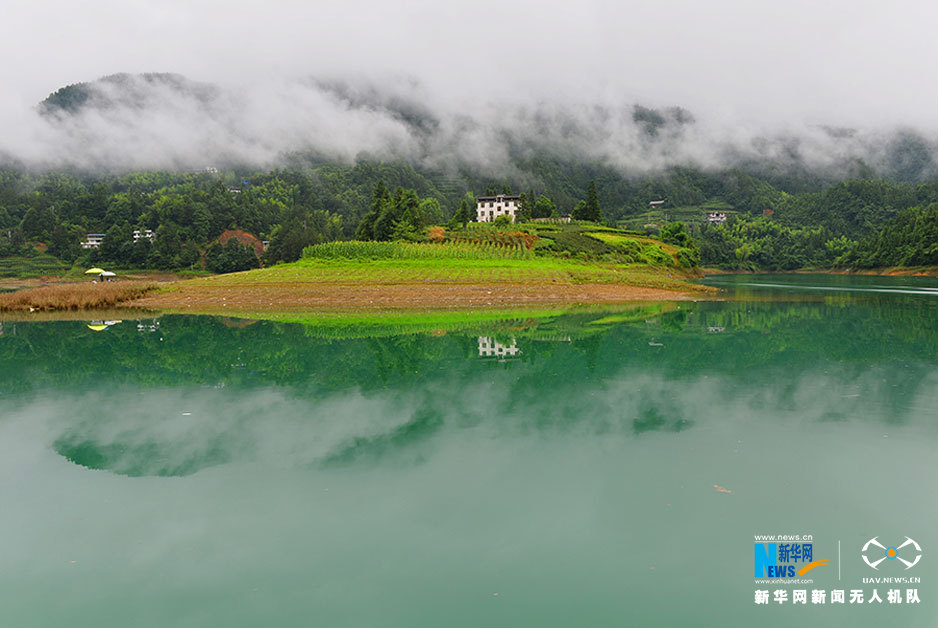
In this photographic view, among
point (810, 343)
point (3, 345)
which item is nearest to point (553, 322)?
point (810, 343)

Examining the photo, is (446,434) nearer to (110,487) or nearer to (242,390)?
(110,487)

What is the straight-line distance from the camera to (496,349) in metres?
19.8

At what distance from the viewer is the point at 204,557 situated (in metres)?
6.08

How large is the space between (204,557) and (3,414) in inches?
385

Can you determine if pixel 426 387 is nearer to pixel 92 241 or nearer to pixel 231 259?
pixel 231 259

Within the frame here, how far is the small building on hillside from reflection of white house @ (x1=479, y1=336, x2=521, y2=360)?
319 ft

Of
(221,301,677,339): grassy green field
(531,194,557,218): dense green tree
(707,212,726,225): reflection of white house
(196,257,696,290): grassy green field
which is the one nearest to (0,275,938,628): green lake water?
(221,301,677,339): grassy green field

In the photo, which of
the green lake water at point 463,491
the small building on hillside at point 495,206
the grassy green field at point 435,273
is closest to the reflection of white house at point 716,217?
the small building on hillside at point 495,206

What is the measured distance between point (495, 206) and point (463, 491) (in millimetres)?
114417

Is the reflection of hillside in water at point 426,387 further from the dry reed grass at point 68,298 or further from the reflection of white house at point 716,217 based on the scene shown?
the reflection of white house at point 716,217

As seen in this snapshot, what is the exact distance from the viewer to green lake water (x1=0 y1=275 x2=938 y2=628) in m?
5.33

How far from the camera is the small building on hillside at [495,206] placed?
385ft

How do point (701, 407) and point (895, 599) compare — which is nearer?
point (895, 599)

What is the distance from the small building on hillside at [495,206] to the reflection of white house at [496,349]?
97.1 meters
